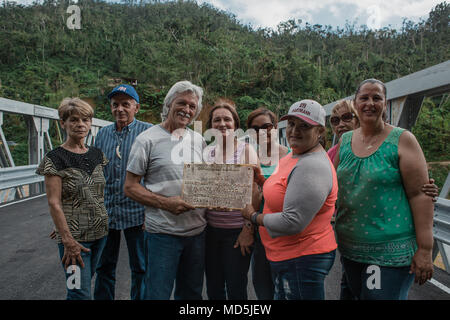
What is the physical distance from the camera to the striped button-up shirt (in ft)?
8.28

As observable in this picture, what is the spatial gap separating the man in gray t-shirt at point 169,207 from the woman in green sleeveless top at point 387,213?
106 centimetres

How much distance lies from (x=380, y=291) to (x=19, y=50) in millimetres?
62661

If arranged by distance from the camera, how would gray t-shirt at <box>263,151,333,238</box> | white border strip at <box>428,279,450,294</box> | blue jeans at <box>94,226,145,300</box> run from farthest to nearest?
white border strip at <box>428,279,450,294</box> < blue jeans at <box>94,226,145,300</box> < gray t-shirt at <box>263,151,333,238</box>

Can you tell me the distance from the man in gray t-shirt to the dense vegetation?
18.2m

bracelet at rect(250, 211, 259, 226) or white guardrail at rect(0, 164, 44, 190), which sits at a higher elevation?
bracelet at rect(250, 211, 259, 226)

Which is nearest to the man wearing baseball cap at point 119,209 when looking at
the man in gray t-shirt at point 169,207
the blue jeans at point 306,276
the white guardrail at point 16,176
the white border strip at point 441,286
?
the man in gray t-shirt at point 169,207

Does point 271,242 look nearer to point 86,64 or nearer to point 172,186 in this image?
point 172,186

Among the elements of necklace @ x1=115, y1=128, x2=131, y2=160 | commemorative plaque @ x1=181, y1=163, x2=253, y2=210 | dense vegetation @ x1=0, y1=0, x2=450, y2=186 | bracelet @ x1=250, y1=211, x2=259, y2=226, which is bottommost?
bracelet @ x1=250, y1=211, x2=259, y2=226

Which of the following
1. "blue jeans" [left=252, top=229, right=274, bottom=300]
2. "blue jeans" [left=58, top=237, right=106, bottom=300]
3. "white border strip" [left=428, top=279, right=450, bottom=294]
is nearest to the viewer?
"blue jeans" [left=58, top=237, right=106, bottom=300]

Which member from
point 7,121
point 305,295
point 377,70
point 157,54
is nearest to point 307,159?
point 305,295

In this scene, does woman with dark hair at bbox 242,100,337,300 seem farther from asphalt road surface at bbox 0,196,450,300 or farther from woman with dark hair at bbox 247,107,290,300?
asphalt road surface at bbox 0,196,450,300

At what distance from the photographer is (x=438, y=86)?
2.86 meters

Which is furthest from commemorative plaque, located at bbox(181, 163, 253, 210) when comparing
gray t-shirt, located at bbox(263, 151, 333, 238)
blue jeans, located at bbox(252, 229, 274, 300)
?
blue jeans, located at bbox(252, 229, 274, 300)

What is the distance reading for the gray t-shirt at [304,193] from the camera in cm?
151
